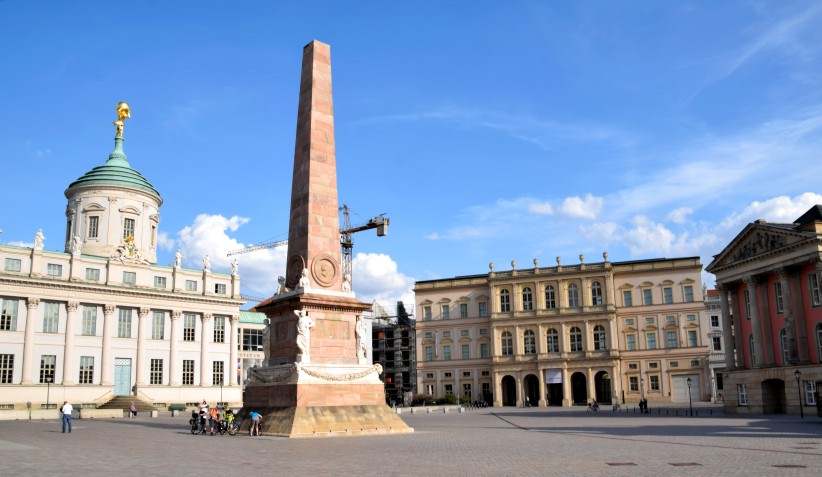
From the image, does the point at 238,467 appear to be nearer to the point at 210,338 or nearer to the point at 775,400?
the point at 775,400

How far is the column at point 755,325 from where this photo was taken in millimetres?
48688

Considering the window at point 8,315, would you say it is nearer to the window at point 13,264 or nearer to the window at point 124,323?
the window at point 13,264

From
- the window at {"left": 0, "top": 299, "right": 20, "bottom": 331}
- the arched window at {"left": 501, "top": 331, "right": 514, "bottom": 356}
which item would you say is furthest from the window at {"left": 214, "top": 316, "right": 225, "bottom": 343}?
the arched window at {"left": 501, "top": 331, "right": 514, "bottom": 356}

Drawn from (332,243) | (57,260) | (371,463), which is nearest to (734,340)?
(332,243)

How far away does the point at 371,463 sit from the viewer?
1628 centimetres

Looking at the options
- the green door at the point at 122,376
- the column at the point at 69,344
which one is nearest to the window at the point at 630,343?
the green door at the point at 122,376

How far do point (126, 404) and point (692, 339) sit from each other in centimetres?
5676

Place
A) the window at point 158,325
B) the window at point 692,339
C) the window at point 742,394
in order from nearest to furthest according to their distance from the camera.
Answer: the window at point 742,394 < the window at point 158,325 < the window at point 692,339

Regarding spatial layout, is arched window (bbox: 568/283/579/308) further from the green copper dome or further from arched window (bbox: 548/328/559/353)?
the green copper dome

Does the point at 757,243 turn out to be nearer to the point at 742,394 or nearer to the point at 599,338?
the point at 742,394

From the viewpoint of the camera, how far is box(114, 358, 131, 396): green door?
2483 inches

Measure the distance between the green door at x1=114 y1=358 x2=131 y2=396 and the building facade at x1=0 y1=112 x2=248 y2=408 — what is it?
0.29 feet

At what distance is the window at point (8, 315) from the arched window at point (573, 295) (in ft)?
181

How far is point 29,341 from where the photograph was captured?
191 ft
